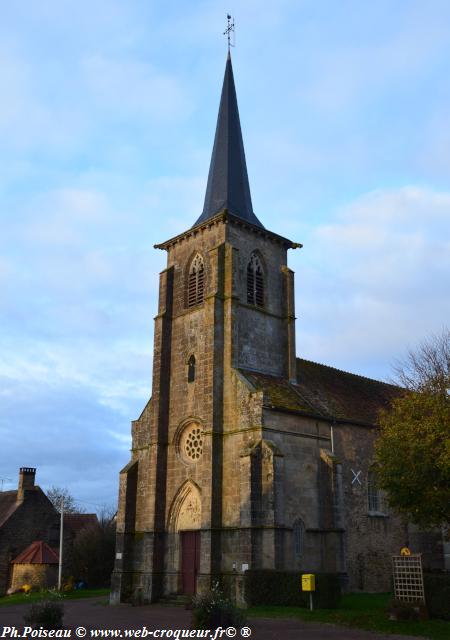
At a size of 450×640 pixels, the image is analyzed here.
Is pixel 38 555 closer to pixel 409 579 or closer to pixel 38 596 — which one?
pixel 38 596

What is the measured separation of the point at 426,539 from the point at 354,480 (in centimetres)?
597

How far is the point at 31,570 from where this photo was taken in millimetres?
43156

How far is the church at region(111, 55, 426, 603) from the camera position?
86.3 ft

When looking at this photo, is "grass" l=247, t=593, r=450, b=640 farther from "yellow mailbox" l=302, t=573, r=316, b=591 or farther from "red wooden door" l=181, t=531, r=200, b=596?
"red wooden door" l=181, t=531, r=200, b=596

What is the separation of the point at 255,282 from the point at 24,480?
2909cm

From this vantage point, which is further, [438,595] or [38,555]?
[38,555]

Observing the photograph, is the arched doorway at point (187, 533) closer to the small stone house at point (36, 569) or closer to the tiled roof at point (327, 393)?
the tiled roof at point (327, 393)

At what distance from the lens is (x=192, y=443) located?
97.8 feet

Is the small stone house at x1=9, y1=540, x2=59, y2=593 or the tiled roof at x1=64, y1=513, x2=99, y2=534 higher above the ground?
the tiled roof at x1=64, y1=513, x2=99, y2=534

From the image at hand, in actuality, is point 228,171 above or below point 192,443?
above

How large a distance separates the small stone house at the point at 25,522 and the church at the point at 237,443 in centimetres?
2030

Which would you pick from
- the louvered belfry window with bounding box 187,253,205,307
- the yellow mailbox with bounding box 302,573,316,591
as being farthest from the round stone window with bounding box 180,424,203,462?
the yellow mailbox with bounding box 302,573,316,591

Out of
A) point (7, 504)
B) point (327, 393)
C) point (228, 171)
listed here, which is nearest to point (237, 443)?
point (327, 393)

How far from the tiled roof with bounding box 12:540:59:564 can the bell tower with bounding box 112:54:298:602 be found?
15496 mm
